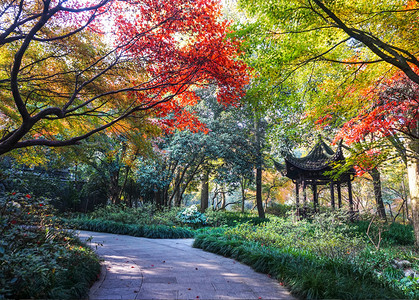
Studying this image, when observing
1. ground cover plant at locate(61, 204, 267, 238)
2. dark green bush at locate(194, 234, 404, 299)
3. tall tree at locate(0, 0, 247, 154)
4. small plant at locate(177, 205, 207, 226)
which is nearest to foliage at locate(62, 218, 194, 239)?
ground cover plant at locate(61, 204, 267, 238)

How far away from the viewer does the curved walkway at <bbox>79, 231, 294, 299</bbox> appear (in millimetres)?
2971

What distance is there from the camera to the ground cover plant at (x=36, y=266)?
→ 219 cm

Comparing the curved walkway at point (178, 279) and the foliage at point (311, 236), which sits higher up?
the foliage at point (311, 236)

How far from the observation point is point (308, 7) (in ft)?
12.4

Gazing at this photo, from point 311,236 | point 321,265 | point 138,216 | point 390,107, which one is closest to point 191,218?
point 138,216

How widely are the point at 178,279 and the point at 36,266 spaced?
182 centimetres

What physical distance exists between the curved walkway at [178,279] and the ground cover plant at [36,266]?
256 millimetres

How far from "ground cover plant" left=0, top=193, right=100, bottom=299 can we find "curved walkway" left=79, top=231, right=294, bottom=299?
0.84 feet

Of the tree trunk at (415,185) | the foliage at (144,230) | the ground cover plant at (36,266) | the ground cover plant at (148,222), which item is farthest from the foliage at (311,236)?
the ground cover plant at (36,266)

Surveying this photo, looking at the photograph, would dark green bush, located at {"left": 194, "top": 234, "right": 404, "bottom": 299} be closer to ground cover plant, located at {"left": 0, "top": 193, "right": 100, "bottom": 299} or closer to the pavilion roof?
ground cover plant, located at {"left": 0, "top": 193, "right": 100, "bottom": 299}

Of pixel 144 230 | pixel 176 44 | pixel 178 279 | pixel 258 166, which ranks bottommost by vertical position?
pixel 178 279

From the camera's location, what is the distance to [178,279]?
350cm

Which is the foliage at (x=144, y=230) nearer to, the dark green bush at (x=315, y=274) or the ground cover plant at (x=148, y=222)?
the ground cover plant at (x=148, y=222)

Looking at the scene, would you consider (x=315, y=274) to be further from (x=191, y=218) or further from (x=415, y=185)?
(x=191, y=218)
